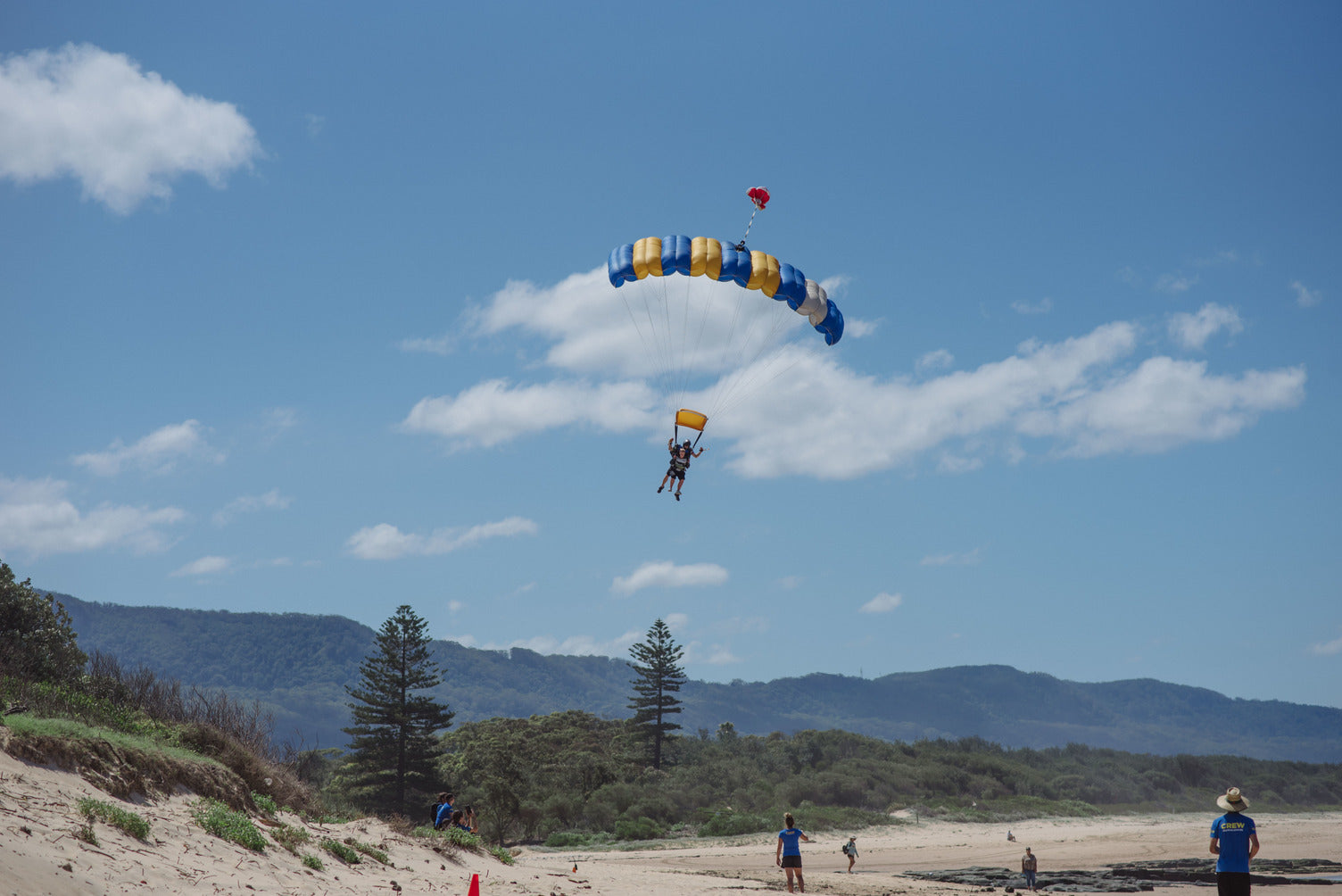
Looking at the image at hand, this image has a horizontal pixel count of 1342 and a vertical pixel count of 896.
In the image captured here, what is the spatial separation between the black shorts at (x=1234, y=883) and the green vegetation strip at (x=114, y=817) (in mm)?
9455

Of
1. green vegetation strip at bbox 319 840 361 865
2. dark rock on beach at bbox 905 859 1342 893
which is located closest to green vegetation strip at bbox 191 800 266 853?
green vegetation strip at bbox 319 840 361 865

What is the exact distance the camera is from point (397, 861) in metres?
12.2

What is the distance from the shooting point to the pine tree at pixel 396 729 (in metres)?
34.9

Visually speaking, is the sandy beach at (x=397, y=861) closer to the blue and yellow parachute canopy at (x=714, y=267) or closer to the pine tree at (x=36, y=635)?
the pine tree at (x=36, y=635)

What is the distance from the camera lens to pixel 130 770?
10.1m

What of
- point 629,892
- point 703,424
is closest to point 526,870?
point 629,892

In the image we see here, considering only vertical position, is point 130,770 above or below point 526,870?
above

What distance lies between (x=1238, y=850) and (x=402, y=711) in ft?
107

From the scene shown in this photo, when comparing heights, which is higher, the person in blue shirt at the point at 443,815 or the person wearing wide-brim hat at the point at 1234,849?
the person wearing wide-brim hat at the point at 1234,849

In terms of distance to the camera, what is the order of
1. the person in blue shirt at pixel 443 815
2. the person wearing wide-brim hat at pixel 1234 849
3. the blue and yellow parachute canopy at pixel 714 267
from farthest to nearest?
1. the blue and yellow parachute canopy at pixel 714 267
2. the person in blue shirt at pixel 443 815
3. the person wearing wide-brim hat at pixel 1234 849

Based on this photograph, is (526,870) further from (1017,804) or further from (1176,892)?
(1017,804)

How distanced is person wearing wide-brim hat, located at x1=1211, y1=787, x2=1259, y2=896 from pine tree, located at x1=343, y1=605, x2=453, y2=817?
30.7 meters

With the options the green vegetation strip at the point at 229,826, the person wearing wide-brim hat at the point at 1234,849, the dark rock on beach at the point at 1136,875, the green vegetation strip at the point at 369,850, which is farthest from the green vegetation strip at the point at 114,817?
the dark rock on beach at the point at 1136,875

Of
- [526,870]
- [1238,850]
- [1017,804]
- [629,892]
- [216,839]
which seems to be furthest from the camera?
[1017,804]
